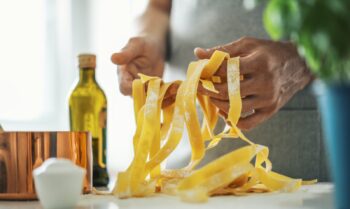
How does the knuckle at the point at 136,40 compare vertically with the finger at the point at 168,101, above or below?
above

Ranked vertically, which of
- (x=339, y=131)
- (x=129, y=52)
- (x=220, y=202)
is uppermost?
(x=129, y=52)

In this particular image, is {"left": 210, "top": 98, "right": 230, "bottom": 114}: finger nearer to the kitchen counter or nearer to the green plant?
the kitchen counter

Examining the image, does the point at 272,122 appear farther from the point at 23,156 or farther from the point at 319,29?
the point at 319,29

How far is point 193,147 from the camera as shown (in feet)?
2.71

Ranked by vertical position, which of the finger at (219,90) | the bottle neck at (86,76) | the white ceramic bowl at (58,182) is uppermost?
the bottle neck at (86,76)

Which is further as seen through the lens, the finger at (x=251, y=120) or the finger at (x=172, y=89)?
the finger at (x=251, y=120)

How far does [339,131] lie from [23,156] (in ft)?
1.56

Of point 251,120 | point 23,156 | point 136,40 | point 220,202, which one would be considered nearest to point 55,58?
point 136,40

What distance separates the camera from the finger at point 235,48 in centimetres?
86

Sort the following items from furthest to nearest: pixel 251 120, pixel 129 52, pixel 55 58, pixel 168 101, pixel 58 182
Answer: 1. pixel 55 58
2. pixel 129 52
3. pixel 251 120
4. pixel 168 101
5. pixel 58 182

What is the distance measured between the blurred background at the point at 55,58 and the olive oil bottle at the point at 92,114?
0.86 m

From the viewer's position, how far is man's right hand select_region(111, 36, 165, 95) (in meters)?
1.05

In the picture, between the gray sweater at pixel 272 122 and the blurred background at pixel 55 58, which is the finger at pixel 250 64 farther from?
the blurred background at pixel 55 58

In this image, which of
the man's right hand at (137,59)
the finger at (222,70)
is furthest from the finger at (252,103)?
the man's right hand at (137,59)
